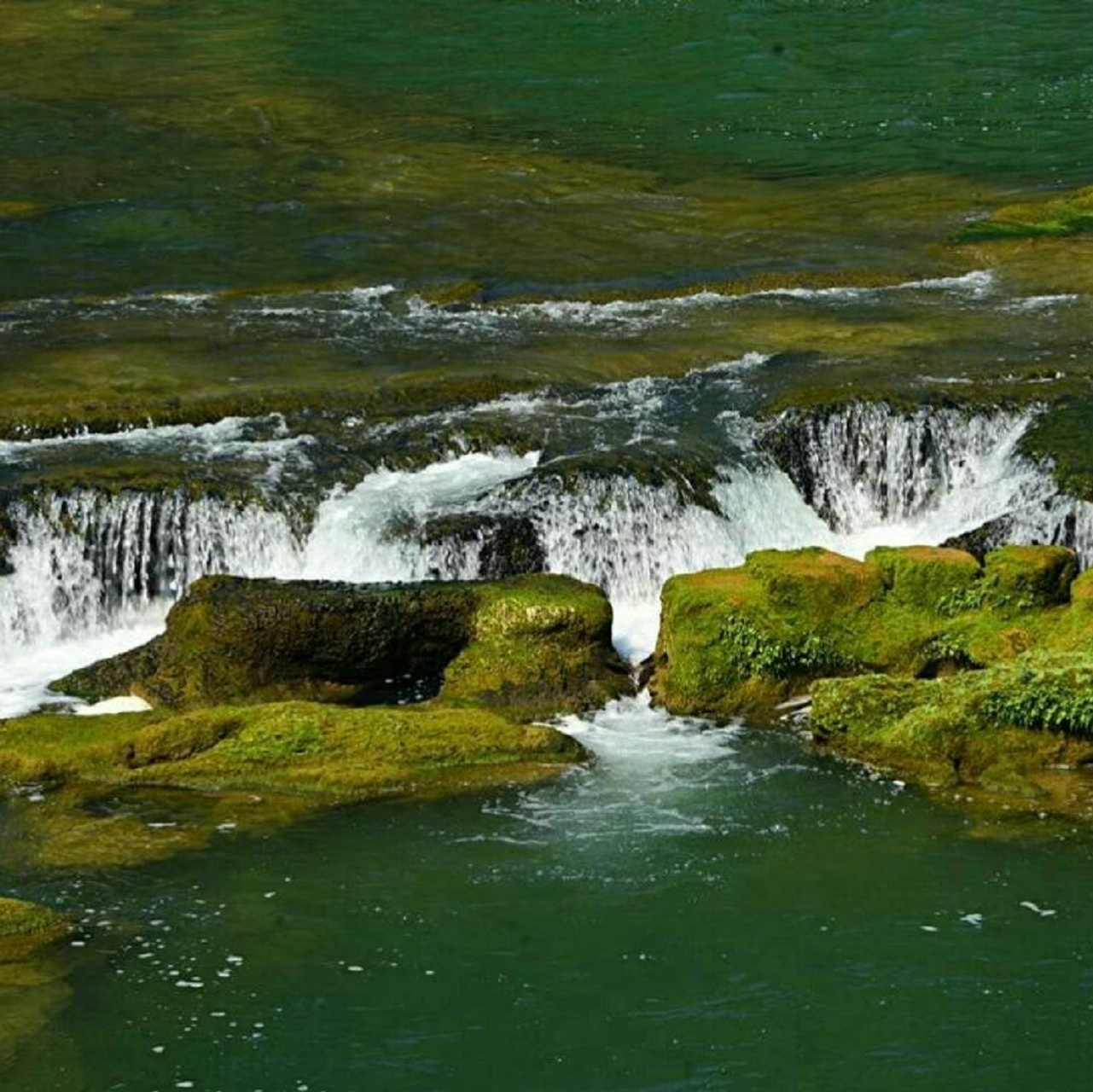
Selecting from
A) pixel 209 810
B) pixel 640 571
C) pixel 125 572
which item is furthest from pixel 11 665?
pixel 640 571

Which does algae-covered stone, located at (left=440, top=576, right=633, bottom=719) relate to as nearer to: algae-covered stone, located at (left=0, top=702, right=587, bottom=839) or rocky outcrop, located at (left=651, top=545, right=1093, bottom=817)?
rocky outcrop, located at (left=651, top=545, right=1093, bottom=817)

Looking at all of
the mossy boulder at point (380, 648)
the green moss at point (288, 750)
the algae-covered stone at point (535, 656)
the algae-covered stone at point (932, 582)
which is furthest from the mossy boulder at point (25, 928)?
the algae-covered stone at point (932, 582)

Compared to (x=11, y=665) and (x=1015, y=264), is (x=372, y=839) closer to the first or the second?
(x=11, y=665)

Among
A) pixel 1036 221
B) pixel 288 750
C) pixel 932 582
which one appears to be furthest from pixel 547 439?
pixel 1036 221

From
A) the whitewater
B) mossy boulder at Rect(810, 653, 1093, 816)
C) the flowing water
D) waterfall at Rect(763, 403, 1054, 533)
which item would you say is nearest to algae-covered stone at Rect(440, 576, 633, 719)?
the flowing water

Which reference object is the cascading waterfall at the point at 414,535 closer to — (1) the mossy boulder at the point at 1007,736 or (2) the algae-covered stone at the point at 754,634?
(2) the algae-covered stone at the point at 754,634

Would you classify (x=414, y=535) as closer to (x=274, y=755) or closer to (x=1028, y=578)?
(x=274, y=755)

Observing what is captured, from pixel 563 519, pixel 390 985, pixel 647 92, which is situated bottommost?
pixel 390 985
